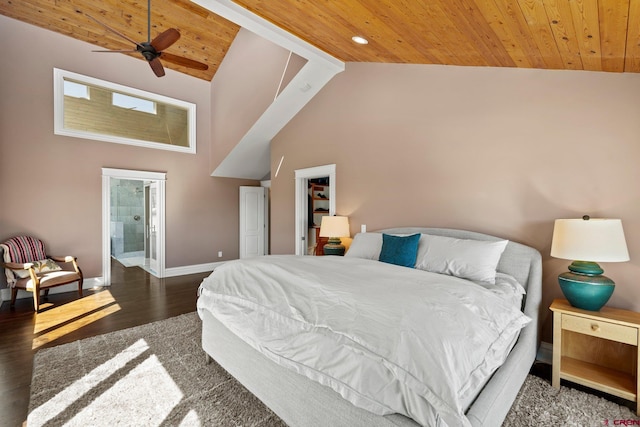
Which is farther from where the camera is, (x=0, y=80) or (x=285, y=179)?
(x=285, y=179)

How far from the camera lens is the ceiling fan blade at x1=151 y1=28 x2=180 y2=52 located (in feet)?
9.89

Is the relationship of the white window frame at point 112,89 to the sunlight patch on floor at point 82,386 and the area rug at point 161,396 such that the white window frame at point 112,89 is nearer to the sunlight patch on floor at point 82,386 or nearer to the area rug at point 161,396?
the area rug at point 161,396

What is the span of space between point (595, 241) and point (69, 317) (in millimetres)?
5354

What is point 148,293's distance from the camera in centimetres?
473

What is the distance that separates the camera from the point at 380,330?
52.9 inches

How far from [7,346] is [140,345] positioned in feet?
4.17

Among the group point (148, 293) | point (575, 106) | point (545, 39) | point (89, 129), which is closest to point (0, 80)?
point (89, 129)

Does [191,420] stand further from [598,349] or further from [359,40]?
[359,40]

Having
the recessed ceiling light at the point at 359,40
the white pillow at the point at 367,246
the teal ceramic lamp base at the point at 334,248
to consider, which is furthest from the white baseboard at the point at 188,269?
the recessed ceiling light at the point at 359,40

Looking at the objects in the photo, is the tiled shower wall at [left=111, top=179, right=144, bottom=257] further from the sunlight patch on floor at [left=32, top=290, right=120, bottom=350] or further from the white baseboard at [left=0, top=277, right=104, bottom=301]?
the sunlight patch on floor at [left=32, top=290, right=120, bottom=350]

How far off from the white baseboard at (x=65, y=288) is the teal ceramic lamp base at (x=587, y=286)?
6.30 meters

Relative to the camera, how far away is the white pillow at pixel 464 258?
254 cm

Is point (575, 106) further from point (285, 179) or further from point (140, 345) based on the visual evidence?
point (140, 345)

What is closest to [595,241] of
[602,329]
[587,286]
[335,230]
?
[587,286]
